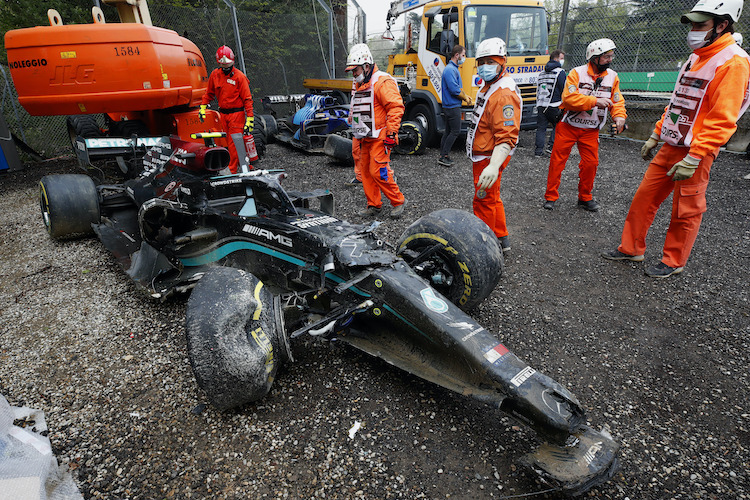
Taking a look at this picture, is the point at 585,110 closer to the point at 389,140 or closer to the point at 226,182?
the point at 389,140

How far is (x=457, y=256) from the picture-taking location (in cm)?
298

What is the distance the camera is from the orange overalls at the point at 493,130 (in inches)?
147

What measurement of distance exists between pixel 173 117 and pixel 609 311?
239 inches

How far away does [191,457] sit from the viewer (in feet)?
7.32

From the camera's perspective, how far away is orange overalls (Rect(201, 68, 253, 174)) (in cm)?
684

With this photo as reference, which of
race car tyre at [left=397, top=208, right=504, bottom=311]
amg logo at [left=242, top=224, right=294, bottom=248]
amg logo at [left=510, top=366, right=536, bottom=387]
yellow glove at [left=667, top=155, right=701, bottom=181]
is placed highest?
yellow glove at [left=667, top=155, right=701, bottom=181]

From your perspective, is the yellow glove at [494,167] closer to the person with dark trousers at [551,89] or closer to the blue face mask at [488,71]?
the blue face mask at [488,71]

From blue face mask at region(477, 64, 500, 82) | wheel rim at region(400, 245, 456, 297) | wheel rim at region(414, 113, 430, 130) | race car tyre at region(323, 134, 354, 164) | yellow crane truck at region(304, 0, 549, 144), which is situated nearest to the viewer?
wheel rim at region(400, 245, 456, 297)

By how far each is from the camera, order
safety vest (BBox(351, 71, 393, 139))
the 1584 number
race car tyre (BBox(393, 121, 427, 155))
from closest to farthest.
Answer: the 1584 number, safety vest (BBox(351, 71, 393, 139)), race car tyre (BBox(393, 121, 427, 155))

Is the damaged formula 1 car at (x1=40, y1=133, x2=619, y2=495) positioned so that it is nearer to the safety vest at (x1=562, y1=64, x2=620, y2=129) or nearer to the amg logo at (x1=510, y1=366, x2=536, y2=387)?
the amg logo at (x1=510, y1=366, x2=536, y2=387)

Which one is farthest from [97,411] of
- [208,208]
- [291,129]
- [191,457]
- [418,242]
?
[291,129]

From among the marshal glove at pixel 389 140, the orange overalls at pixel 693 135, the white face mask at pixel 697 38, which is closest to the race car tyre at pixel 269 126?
the marshal glove at pixel 389 140

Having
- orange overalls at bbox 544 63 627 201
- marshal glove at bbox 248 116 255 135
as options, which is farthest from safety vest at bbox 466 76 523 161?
marshal glove at bbox 248 116 255 135

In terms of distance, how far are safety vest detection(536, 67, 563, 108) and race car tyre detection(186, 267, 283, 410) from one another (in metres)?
7.86
